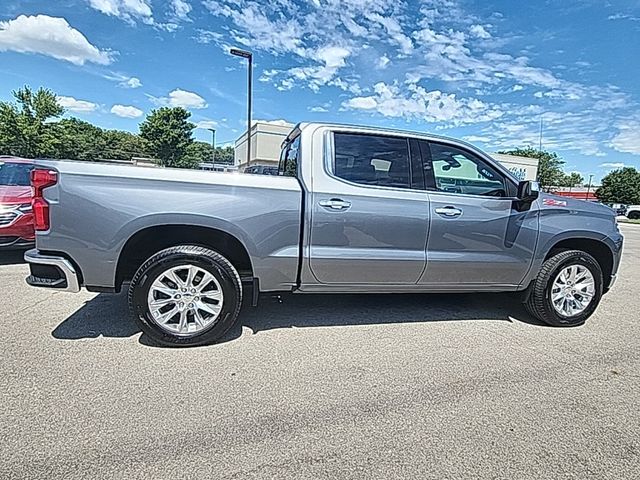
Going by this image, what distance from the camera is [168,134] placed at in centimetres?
5103

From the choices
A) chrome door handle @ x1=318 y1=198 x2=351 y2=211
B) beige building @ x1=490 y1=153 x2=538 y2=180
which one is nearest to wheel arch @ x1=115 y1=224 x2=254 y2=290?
chrome door handle @ x1=318 y1=198 x2=351 y2=211

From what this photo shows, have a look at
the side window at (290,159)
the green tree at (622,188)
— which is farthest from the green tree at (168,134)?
the green tree at (622,188)

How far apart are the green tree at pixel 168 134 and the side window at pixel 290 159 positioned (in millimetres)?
49242

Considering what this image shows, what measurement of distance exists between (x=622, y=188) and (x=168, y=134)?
6472 centimetres

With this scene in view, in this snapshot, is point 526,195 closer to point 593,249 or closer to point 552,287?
point 552,287

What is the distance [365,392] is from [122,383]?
165 cm

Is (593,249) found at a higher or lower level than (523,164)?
lower

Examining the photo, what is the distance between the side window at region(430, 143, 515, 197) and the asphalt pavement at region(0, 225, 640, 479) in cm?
138

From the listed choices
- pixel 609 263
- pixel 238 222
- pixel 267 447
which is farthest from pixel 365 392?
pixel 609 263

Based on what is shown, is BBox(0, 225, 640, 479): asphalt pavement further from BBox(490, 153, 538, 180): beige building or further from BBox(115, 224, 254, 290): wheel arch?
BBox(490, 153, 538, 180): beige building

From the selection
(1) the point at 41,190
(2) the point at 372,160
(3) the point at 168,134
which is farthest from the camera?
(3) the point at 168,134

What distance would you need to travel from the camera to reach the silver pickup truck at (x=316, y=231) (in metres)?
3.30

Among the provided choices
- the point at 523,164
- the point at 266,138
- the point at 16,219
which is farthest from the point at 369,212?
the point at 523,164

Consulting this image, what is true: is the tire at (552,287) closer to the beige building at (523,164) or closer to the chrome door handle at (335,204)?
the chrome door handle at (335,204)
